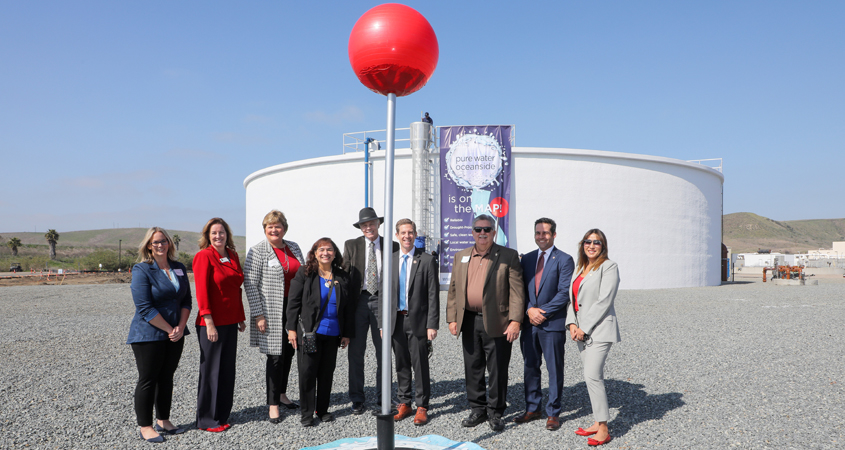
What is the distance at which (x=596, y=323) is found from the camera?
11.4 ft

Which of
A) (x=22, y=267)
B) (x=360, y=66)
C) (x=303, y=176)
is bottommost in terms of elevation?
(x=22, y=267)

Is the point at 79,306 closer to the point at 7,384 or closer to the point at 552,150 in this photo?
the point at 7,384

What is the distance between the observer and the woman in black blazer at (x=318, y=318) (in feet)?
→ 12.6

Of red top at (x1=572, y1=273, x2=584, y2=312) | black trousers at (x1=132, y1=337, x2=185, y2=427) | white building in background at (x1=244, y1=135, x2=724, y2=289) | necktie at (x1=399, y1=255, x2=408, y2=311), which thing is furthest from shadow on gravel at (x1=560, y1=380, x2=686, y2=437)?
white building in background at (x1=244, y1=135, x2=724, y2=289)

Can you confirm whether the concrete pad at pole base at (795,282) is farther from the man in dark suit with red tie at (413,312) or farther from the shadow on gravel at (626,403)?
the man in dark suit with red tie at (413,312)

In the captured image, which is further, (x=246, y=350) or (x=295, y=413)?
(x=246, y=350)

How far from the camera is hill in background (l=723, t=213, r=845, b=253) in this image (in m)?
95.3

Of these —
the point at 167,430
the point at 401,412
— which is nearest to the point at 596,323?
the point at 401,412

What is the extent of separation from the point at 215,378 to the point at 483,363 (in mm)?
2118

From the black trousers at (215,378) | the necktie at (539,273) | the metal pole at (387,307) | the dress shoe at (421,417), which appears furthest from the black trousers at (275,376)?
the necktie at (539,273)

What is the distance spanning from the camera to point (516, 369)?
18.5ft

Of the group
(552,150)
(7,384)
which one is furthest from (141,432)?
(552,150)

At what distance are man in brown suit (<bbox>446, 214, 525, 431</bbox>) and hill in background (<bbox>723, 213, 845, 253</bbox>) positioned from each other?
10055 cm

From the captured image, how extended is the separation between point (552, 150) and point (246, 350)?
1365 centimetres
